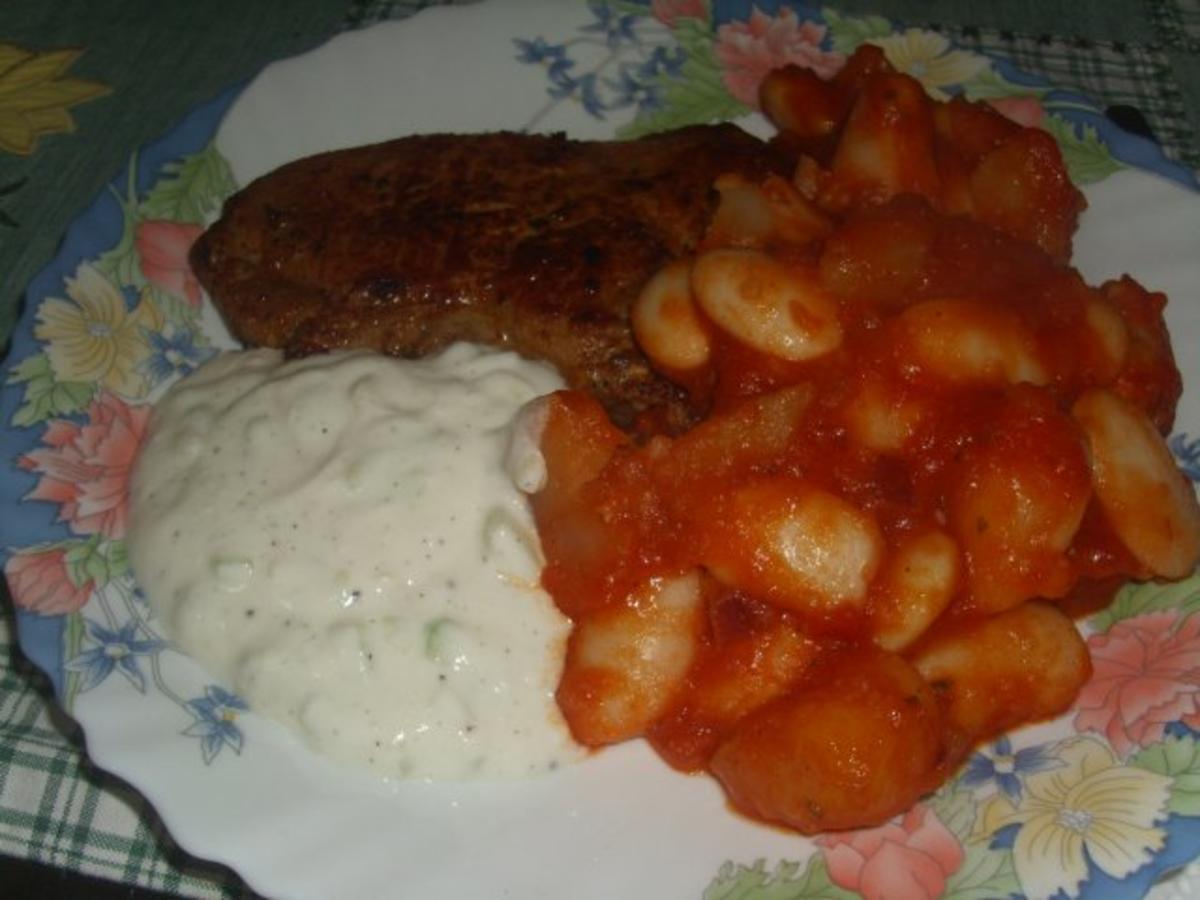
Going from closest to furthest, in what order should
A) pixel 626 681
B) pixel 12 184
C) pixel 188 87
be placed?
pixel 626 681 < pixel 12 184 < pixel 188 87

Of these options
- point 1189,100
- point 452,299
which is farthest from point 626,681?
point 1189,100

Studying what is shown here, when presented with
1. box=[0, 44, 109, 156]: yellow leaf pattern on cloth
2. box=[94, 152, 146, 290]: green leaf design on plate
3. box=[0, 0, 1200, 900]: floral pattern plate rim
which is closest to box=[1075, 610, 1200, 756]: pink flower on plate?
box=[0, 0, 1200, 900]: floral pattern plate rim

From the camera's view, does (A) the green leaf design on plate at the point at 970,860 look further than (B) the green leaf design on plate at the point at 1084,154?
No

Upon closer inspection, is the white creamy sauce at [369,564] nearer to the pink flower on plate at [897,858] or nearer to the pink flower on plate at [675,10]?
the pink flower on plate at [897,858]

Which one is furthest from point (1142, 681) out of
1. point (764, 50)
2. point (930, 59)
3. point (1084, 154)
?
point (764, 50)

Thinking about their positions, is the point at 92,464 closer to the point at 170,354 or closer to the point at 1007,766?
the point at 170,354

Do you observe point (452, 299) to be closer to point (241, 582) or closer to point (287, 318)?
point (287, 318)

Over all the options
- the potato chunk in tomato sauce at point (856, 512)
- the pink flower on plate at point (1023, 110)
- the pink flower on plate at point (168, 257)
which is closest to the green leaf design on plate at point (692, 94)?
the pink flower on plate at point (1023, 110)
